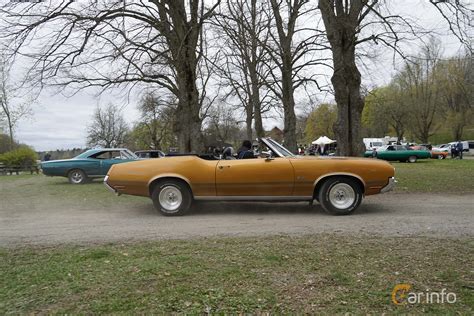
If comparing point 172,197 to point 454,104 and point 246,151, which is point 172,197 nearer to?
point 246,151

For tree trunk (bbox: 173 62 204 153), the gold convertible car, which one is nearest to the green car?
tree trunk (bbox: 173 62 204 153)

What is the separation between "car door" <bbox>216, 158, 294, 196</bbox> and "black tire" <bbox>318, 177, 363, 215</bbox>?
63cm

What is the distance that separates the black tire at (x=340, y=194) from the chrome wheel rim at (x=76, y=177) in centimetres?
1148

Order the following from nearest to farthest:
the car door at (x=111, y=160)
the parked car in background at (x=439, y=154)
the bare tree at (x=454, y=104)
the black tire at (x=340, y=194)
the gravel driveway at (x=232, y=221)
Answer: the gravel driveway at (x=232, y=221) → the black tire at (x=340, y=194) → the car door at (x=111, y=160) → the parked car in background at (x=439, y=154) → the bare tree at (x=454, y=104)

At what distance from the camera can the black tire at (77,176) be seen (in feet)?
51.2

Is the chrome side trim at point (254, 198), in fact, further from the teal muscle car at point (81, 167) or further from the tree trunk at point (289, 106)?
the tree trunk at point (289, 106)

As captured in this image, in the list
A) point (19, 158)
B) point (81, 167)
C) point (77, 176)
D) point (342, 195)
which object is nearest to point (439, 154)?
point (81, 167)

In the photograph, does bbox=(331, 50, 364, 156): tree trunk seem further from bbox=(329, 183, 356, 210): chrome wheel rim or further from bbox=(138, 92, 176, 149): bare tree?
bbox=(138, 92, 176, 149): bare tree

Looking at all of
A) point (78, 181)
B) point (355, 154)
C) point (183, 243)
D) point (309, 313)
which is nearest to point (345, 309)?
point (309, 313)

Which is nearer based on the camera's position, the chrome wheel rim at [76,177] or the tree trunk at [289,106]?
the chrome wheel rim at [76,177]

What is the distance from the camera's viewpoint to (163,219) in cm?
709

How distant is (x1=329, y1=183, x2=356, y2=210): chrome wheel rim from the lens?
7164 mm

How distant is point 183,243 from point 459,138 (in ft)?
204

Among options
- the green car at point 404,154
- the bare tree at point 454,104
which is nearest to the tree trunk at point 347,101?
the green car at point 404,154
